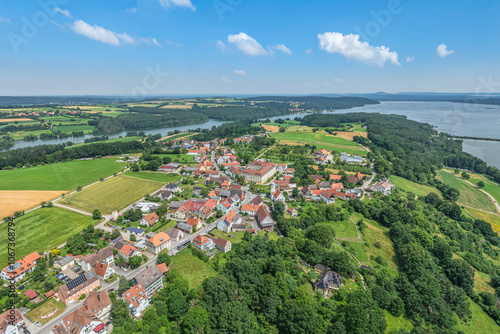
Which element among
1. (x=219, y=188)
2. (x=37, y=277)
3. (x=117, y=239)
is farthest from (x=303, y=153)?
(x=37, y=277)

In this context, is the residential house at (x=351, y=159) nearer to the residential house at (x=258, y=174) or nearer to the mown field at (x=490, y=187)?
the residential house at (x=258, y=174)

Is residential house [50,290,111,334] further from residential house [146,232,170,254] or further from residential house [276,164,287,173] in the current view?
residential house [276,164,287,173]

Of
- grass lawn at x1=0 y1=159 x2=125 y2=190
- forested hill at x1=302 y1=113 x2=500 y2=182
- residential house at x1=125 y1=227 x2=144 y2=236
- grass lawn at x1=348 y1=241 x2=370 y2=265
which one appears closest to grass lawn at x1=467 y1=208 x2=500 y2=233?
forested hill at x1=302 y1=113 x2=500 y2=182

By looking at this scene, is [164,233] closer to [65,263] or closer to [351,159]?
[65,263]

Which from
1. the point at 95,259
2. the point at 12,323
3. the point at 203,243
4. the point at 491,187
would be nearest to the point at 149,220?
the point at 95,259

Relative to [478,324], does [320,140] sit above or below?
above

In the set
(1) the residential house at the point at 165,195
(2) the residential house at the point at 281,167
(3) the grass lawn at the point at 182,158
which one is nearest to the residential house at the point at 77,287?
(1) the residential house at the point at 165,195

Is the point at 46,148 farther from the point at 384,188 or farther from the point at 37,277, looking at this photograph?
the point at 384,188
